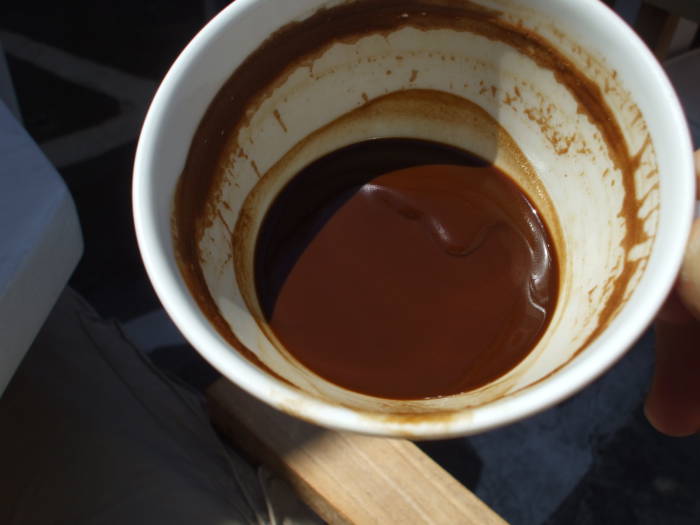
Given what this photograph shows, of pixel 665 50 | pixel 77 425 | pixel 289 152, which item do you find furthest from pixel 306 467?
pixel 665 50

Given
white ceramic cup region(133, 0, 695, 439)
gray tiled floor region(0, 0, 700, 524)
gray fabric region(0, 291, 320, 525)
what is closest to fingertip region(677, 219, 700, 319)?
white ceramic cup region(133, 0, 695, 439)

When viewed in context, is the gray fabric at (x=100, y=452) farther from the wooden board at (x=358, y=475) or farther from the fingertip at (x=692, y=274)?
the fingertip at (x=692, y=274)

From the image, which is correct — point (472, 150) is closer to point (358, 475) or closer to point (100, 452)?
point (358, 475)

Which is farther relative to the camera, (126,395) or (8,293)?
(126,395)

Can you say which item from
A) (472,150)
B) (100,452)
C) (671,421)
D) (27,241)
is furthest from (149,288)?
(671,421)

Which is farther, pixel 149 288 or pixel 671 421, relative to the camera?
pixel 149 288

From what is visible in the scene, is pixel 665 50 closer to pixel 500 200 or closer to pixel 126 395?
pixel 500 200

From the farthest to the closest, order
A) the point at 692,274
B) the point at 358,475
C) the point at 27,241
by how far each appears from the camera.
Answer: the point at 358,475, the point at 27,241, the point at 692,274
